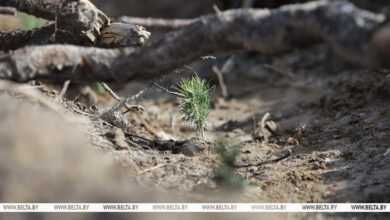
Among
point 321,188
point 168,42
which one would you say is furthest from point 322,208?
point 168,42

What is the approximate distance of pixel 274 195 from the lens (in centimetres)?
209

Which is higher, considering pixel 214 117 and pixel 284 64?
pixel 284 64

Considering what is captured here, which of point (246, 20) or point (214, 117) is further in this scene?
point (214, 117)

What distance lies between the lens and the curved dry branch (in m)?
1.70

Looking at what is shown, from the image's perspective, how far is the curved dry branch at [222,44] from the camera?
66.9 inches

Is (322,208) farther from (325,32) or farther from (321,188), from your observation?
(325,32)

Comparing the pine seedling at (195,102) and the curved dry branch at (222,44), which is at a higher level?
the pine seedling at (195,102)

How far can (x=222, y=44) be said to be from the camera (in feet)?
6.37

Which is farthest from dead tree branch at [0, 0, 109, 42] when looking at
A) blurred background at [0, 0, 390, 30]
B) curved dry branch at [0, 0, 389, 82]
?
blurred background at [0, 0, 390, 30]

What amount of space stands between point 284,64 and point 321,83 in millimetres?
817

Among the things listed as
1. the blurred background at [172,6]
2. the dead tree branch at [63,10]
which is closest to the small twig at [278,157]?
the dead tree branch at [63,10]

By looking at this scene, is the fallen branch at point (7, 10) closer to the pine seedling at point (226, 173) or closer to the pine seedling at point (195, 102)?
the pine seedling at point (195, 102)

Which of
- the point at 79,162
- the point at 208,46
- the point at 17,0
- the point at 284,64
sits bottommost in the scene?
the point at 79,162

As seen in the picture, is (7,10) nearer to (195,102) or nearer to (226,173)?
(195,102)
